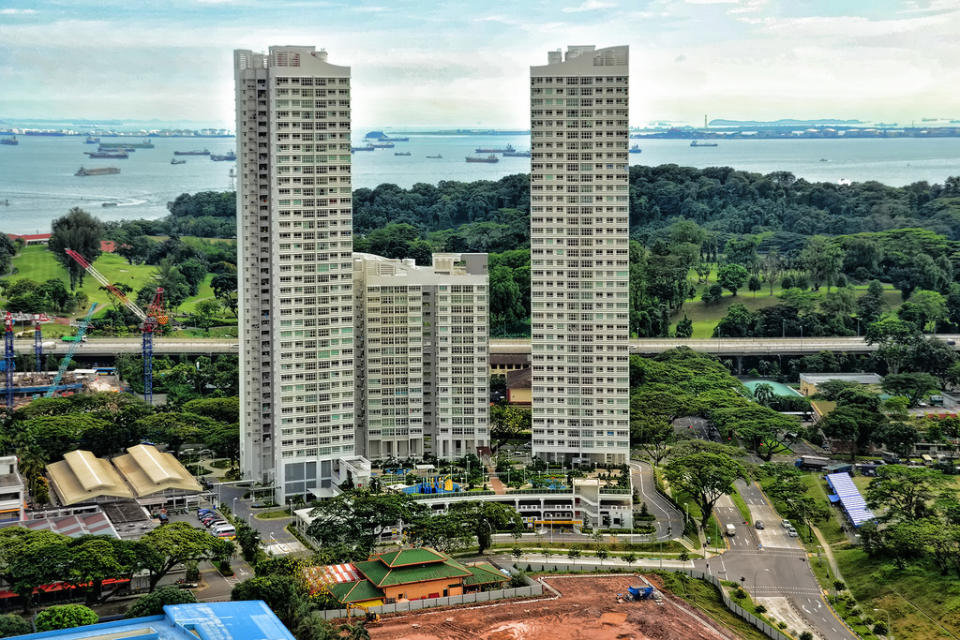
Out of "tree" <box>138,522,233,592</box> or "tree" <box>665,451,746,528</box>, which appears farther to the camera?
"tree" <box>665,451,746,528</box>

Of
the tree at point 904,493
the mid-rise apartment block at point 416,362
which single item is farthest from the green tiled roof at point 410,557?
the tree at point 904,493

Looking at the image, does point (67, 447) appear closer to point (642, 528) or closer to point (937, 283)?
point (642, 528)

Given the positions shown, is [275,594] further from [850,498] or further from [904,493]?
[850,498]

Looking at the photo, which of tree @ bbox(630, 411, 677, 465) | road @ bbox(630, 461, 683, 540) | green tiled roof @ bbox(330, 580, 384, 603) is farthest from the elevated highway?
green tiled roof @ bbox(330, 580, 384, 603)

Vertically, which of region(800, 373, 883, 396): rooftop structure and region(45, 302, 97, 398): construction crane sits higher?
region(45, 302, 97, 398): construction crane

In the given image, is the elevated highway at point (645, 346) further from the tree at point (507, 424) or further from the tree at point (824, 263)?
the tree at point (507, 424)

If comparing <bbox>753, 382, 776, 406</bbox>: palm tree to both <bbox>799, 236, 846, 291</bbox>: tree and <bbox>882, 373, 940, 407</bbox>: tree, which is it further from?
A: <bbox>799, 236, 846, 291</bbox>: tree

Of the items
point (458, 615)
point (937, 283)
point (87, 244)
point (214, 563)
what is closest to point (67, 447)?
point (214, 563)
